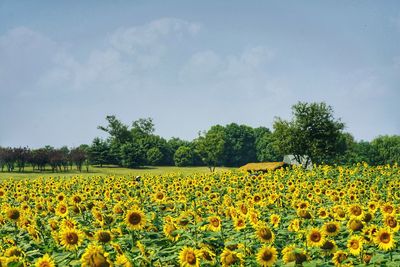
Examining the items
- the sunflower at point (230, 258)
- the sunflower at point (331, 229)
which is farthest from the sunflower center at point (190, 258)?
the sunflower at point (331, 229)

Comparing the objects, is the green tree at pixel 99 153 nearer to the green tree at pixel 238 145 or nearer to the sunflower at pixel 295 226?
the green tree at pixel 238 145

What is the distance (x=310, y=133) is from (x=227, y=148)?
67.0 m

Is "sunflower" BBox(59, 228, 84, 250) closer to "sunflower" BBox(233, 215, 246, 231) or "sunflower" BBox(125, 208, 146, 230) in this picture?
"sunflower" BBox(125, 208, 146, 230)

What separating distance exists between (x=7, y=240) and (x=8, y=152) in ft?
210

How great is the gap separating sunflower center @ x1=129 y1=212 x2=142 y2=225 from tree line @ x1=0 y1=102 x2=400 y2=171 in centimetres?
2813

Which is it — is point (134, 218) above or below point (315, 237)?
above

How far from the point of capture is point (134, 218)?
622 cm

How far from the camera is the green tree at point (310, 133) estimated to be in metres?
55.6

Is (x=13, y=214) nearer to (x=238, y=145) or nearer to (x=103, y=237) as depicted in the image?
(x=103, y=237)

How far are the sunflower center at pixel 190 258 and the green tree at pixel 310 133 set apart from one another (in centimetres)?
5207

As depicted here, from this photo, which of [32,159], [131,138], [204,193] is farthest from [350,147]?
[204,193]

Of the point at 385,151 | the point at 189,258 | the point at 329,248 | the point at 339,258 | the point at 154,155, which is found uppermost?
the point at 385,151

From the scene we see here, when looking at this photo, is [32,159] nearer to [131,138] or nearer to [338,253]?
[131,138]

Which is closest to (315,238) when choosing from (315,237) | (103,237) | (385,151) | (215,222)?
(315,237)
